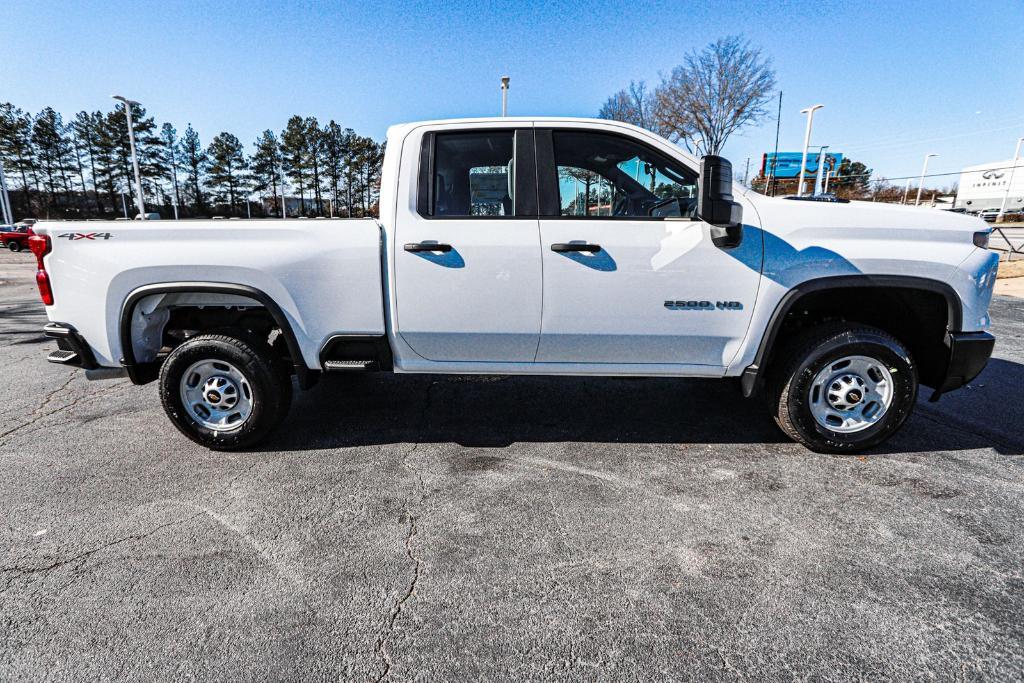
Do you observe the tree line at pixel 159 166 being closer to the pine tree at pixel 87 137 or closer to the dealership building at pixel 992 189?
the pine tree at pixel 87 137

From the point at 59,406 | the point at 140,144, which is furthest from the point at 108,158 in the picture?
the point at 59,406

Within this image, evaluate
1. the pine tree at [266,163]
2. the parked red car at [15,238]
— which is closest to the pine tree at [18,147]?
the pine tree at [266,163]

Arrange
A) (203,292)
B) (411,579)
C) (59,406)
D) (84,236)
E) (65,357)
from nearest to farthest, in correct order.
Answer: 1. (411,579)
2. (84,236)
3. (203,292)
4. (65,357)
5. (59,406)

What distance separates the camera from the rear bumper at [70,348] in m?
3.51

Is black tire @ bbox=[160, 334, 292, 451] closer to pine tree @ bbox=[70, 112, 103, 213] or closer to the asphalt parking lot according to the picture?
the asphalt parking lot

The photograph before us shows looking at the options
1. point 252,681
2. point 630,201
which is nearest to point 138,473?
point 252,681

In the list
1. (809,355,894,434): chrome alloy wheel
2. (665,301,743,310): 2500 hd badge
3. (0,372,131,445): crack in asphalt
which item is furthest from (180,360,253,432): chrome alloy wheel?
(809,355,894,434): chrome alloy wheel

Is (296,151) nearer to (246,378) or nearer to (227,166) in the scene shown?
(227,166)

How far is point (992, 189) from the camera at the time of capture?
41.9 meters

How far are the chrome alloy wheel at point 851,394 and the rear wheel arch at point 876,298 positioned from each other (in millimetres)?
361

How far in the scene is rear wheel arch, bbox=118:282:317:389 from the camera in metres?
3.36

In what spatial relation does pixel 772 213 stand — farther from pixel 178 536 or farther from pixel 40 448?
pixel 40 448

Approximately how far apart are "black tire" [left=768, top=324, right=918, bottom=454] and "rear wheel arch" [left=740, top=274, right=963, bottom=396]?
17 cm

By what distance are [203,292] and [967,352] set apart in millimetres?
4861
